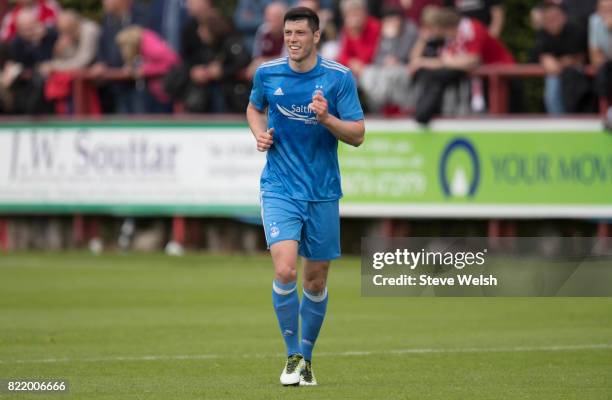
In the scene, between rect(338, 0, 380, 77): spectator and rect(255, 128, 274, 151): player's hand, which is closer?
rect(255, 128, 274, 151): player's hand

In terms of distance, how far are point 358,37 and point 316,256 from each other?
11094mm

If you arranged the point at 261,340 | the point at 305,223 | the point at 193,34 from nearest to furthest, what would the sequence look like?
1. the point at 305,223
2. the point at 261,340
3. the point at 193,34

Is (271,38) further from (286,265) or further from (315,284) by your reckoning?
(286,265)

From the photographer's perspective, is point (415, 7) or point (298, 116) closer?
point (298, 116)

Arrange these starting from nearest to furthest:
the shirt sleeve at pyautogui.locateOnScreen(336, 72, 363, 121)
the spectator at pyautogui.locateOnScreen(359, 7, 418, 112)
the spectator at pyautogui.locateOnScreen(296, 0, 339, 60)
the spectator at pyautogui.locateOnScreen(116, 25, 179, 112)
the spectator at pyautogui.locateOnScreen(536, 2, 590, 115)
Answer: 1. the shirt sleeve at pyautogui.locateOnScreen(336, 72, 363, 121)
2. the spectator at pyautogui.locateOnScreen(536, 2, 590, 115)
3. the spectator at pyautogui.locateOnScreen(359, 7, 418, 112)
4. the spectator at pyautogui.locateOnScreen(296, 0, 339, 60)
5. the spectator at pyautogui.locateOnScreen(116, 25, 179, 112)

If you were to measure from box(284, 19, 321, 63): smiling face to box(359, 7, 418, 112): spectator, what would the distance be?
10.4m

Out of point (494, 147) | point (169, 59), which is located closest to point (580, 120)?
point (494, 147)

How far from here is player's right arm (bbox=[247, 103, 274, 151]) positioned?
1023 centimetres

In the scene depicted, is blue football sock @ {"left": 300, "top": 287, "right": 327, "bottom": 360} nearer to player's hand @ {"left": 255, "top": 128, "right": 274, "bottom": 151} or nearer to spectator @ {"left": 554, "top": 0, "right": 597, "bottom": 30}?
player's hand @ {"left": 255, "top": 128, "right": 274, "bottom": 151}

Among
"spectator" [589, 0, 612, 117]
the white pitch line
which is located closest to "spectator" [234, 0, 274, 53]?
"spectator" [589, 0, 612, 117]


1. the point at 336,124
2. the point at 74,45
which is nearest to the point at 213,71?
the point at 74,45

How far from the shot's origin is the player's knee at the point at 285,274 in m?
10.2

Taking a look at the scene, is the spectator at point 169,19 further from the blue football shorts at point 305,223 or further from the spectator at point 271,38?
the blue football shorts at point 305,223

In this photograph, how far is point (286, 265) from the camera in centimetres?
1016
